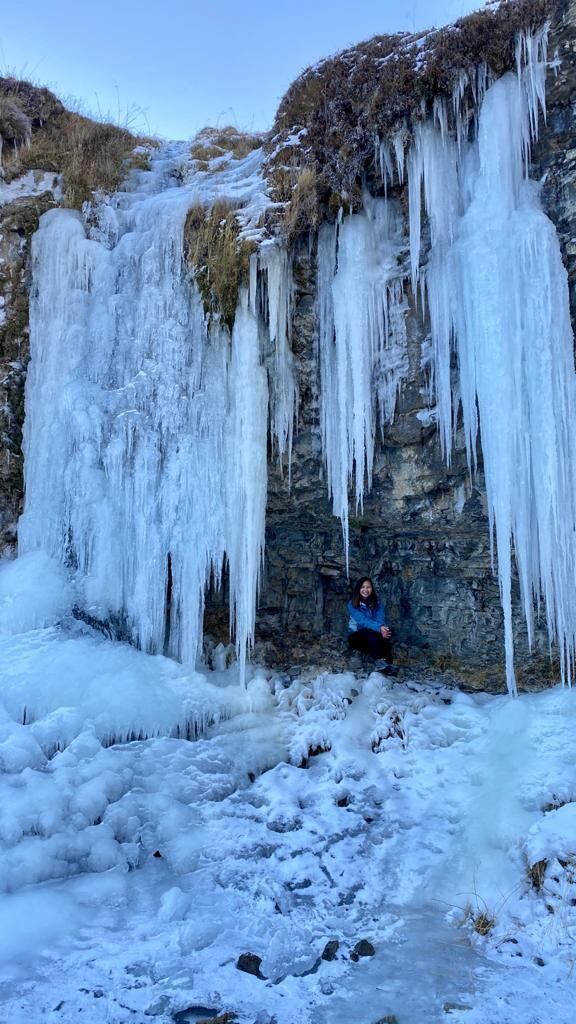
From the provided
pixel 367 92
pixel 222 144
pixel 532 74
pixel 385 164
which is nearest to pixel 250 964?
pixel 385 164

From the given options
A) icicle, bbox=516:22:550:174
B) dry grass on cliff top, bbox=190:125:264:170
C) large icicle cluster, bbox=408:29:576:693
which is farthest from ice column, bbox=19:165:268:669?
icicle, bbox=516:22:550:174

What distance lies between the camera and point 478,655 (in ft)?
23.9

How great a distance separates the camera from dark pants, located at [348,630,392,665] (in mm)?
7414

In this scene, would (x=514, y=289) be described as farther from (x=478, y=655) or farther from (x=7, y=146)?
(x=7, y=146)

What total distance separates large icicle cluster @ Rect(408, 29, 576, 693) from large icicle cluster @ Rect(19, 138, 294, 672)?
5.95ft

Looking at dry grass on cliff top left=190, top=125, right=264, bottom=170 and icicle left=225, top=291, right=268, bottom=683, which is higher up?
dry grass on cliff top left=190, top=125, right=264, bottom=170

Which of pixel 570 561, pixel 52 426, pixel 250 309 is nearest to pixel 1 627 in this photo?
pixel 52 426

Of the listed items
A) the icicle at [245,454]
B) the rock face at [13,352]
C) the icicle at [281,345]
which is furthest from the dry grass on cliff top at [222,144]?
the icicle at [245,454]

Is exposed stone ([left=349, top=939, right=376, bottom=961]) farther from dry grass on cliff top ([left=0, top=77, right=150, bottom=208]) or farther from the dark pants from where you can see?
dry grass on cliff top ([left=0, top=77, right=150, bottom=208])

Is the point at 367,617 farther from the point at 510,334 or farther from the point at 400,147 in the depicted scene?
the point at 400,147

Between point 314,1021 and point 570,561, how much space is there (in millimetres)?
3915

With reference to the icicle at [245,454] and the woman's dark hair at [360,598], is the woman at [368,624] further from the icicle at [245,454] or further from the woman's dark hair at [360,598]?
the icicle at [245,454]

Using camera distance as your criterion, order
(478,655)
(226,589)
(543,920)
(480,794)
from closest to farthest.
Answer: (543,920) < (480,794) < (478,655) < (226,589)

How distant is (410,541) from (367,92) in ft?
15.5
